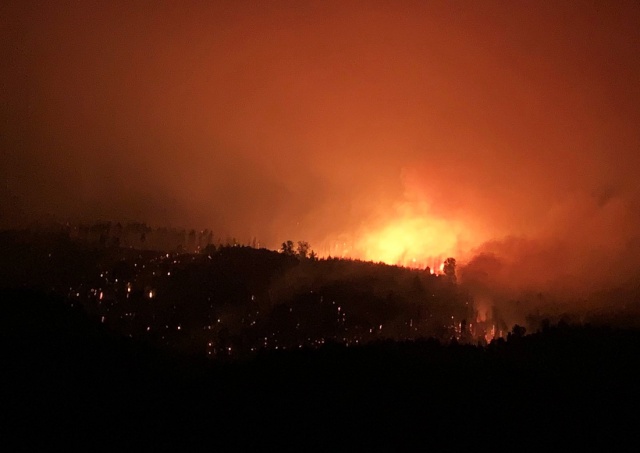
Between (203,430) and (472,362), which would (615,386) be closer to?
(472,362)

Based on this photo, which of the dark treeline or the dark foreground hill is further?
the dark treeline

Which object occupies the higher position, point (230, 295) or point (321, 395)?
point (230, 295)

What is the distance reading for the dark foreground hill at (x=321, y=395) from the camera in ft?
112

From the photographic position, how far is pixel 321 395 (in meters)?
41.8

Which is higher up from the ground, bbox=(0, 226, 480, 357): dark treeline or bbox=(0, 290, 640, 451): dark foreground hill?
bbox=(0, 226, 480, 357): dark treeline

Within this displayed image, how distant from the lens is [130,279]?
117 m

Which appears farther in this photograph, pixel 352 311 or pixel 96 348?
pixel 352 311

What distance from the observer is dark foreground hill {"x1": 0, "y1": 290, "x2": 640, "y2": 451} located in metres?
34.1

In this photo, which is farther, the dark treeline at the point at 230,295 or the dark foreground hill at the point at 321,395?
the dark treeline at the point at 230,295

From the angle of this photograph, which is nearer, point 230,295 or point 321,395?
point 321,395

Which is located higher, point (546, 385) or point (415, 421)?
point (546, 385)

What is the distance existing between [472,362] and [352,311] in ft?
200

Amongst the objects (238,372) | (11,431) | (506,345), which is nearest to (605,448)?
(506,345)

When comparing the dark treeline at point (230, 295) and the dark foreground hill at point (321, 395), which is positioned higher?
the dark treeline at point (230, 295)
